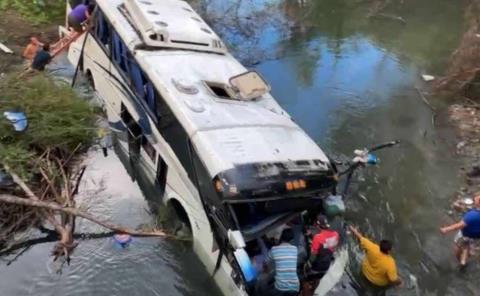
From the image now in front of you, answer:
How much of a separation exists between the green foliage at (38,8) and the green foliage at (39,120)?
581 cm

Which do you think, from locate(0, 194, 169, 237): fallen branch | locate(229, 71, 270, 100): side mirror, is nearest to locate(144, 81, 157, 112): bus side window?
locate(229, 71, 270, 100): side mirror

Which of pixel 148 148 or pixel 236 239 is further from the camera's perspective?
pixel 148 148

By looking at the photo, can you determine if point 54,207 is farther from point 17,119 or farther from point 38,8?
point 38,8

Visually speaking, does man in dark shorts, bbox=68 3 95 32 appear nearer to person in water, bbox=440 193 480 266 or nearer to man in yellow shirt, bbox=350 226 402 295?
man in yellow shirt, bbox=350 226 402 295

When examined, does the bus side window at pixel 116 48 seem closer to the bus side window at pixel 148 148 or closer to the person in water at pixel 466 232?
the bus side window at pixel 148 148

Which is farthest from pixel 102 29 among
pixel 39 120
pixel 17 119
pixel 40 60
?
pixel 17 119

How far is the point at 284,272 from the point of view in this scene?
689cm

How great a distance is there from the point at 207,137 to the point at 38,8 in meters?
9.58

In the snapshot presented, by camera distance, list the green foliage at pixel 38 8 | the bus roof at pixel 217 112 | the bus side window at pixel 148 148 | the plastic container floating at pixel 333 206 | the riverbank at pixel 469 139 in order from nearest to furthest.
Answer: the bus roof at pixel 217 112, the plastic container floating at pixel 333 206, the bus side window at pixel 148 148, the riverbank at pixel 469 139, the green foliage at pixel 38 8

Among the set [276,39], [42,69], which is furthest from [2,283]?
[276,39]

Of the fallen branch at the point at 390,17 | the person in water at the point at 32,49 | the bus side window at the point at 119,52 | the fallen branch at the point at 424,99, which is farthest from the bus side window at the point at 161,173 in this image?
the fallen branch at the point at 390,17

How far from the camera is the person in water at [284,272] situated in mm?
6875

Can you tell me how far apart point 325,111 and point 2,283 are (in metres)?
7.77

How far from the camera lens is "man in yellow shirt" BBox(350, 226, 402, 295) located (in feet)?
26.3
